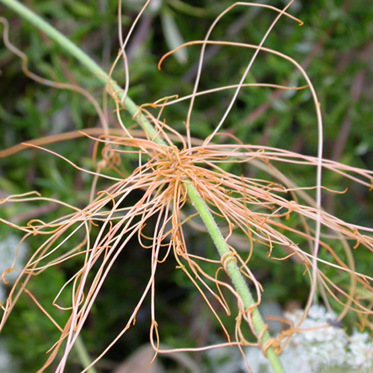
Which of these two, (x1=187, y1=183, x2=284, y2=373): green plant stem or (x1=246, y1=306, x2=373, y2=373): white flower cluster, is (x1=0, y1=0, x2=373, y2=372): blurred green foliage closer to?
(x1=246, y1=306, x2=373, y2=373): white flower cluster

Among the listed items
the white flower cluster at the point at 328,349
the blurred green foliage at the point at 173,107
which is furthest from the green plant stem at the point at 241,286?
the blurred green foliage at the point at 173,107

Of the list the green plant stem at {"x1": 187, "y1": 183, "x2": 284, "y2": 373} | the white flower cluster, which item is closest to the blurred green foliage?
the white flower cluster

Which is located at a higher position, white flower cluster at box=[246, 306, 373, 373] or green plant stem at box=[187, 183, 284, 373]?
green plant stem at box=[187, 183, 284, 373]

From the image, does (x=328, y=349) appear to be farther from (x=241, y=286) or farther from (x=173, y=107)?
(x=173, y=107)

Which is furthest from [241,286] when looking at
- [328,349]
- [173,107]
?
[173,107]

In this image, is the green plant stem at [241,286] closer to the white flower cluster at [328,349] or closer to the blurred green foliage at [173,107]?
the white flower cluster at [328,349]

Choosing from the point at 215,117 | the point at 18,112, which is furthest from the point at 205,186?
the point at 18,112
